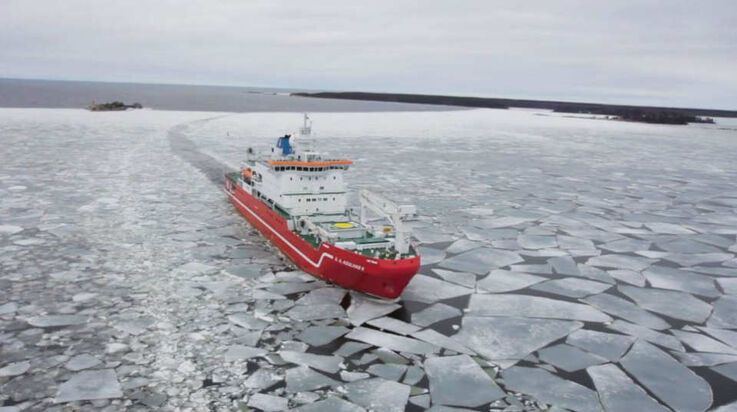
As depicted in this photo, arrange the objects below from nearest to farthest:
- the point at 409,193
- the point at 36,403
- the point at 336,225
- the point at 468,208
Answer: the point at 36,403 < the point at 336,225 < the point at 468,208 < the point at 409,193

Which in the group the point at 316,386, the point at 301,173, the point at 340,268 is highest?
the point at 301,173

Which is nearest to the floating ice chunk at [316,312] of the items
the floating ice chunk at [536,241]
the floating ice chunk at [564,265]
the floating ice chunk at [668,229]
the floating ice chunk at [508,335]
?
the floating ice chunk at [508,335]

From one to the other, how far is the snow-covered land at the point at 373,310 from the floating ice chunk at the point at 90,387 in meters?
0.03

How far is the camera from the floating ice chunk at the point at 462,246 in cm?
1361

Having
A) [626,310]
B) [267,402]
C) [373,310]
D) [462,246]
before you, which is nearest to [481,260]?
[462,246]

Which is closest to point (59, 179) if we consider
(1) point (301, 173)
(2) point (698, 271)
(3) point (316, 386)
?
(1) point (301, 173)

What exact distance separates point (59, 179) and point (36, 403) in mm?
17007

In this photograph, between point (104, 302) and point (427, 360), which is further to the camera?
point (104, 302)

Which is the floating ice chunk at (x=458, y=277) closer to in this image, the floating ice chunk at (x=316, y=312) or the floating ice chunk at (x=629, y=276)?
the floating ice chunk at (x=316, y=312)

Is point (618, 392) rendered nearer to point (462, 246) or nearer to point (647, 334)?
point (647, 334)

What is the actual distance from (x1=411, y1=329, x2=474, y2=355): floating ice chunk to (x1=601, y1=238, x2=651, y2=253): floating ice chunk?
7326 millimetres

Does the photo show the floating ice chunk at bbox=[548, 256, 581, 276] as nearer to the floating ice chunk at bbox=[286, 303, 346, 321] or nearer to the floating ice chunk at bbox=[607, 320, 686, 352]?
the floating ice chunk at bbox=[607, 320, 686, 352]

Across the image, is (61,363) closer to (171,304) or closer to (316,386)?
(171,304)

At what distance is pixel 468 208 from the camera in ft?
60.1
